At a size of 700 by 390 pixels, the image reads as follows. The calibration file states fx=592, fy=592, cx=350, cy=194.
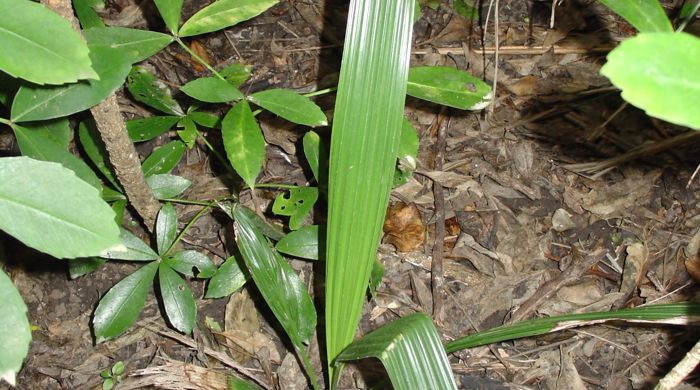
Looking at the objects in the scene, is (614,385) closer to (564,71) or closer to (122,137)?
(564,71)

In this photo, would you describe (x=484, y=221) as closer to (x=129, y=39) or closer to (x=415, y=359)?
(x=415, y=359)

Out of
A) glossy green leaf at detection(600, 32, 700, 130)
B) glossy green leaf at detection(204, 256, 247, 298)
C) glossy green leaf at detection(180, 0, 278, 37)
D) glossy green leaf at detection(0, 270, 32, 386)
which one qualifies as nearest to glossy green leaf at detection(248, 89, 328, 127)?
glossy green leaf at detection(180, 0, 278, 37)

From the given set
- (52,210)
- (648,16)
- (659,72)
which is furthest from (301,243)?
(659,72)

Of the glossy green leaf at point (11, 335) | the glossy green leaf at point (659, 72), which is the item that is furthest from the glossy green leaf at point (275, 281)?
the glossy green leaf at point (659, 72)

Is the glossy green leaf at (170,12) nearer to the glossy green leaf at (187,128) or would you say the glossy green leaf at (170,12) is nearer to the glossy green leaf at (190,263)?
the glossy green leaf at (187,128)

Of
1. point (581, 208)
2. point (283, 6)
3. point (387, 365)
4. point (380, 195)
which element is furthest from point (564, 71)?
point (387, 365)

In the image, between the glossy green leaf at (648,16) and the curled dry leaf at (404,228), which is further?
the curled dry leaf at (404,228)
